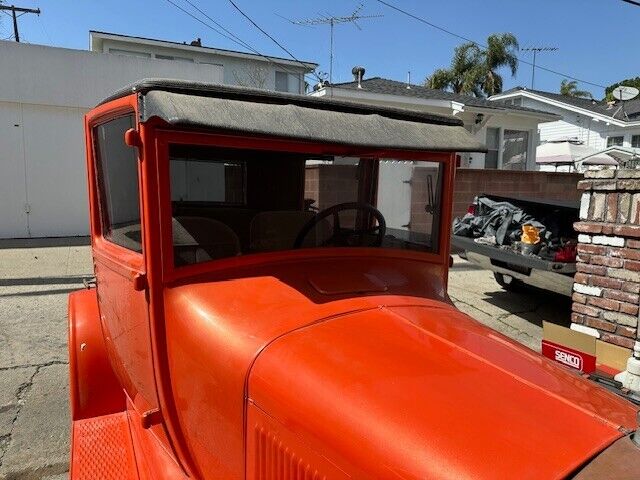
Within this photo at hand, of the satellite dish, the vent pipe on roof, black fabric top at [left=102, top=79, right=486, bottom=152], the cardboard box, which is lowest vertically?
the cardboard box

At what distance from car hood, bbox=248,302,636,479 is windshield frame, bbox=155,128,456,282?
432mm

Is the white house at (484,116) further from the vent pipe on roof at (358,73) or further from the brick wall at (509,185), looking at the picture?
the brick wall at (509,185)

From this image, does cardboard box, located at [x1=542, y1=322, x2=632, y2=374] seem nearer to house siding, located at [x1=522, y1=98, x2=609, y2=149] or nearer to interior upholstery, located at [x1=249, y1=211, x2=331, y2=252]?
interior upholstery, located at [x1=249, y1=211, x2=331, y2=252]

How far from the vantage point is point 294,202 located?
2111 mm

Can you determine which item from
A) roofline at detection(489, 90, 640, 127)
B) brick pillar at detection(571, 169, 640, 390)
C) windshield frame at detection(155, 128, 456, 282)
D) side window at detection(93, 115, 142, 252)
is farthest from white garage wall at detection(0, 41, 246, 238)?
roofline at detection(489, 90, 640, 127)

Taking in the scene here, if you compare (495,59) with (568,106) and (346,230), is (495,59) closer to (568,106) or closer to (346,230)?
(568,106)

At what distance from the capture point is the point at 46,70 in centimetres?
943

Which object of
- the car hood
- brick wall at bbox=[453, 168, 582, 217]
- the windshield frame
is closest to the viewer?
the car hood

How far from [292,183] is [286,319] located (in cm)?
75

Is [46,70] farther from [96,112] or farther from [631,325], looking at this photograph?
[631,325]

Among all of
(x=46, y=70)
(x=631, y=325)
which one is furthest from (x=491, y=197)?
(x=46, y=70)

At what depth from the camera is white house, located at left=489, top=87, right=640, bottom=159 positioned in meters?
20.5

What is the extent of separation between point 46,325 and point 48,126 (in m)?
6.39

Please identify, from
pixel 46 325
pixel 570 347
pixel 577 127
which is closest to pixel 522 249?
pixel 570 347
